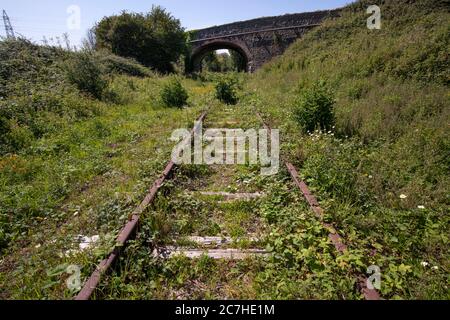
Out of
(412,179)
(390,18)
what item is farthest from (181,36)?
(412,179)

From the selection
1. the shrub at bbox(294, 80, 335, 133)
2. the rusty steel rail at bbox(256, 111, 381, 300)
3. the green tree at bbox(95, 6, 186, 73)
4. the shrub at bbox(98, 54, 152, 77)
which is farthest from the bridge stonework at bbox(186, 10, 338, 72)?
the rusty steel rail at bbox(256, 111, 381, 300)

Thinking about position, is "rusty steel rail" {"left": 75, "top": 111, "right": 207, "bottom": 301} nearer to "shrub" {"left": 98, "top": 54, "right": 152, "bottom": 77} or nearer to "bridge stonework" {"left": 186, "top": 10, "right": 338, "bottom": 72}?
"shrub" {"left": 98, "top": 54, "right": 152, "bottom": 77}

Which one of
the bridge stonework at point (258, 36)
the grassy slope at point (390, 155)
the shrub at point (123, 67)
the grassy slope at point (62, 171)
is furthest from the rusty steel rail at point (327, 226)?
the bridge stonework at point (258, 36)

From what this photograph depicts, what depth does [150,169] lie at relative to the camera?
5008mm

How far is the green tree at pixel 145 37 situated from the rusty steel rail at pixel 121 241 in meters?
26.1

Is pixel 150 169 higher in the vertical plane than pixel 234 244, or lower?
higher

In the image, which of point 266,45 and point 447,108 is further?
point 266,45

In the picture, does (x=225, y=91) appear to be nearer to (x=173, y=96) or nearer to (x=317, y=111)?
(x=173, y=96)

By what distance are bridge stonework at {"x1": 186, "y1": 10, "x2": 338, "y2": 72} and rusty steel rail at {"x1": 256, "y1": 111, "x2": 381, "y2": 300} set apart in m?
25.4

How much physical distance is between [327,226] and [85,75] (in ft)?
39.1

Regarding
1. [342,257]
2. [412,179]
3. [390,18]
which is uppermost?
[390,18]

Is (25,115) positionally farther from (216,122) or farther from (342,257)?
(342,257)

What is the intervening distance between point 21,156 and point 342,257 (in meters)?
6.23

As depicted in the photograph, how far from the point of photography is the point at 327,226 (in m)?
3.11
